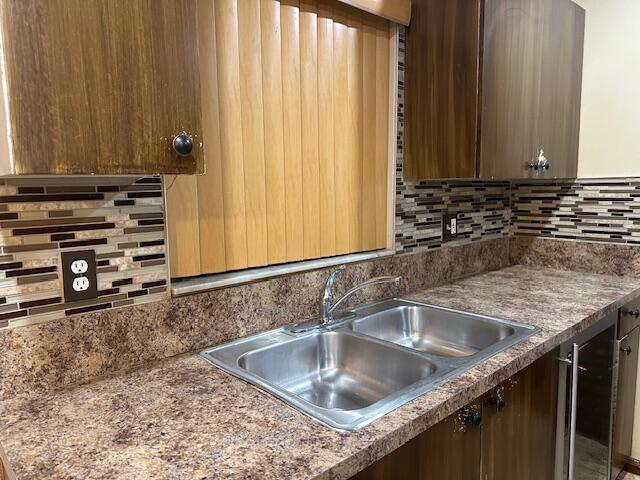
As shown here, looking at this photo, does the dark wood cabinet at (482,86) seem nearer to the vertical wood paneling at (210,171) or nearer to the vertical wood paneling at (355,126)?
the vertical wood paneling at (355,126)

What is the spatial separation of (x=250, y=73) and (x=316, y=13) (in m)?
0.36

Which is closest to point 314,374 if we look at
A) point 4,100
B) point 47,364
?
point 47,364

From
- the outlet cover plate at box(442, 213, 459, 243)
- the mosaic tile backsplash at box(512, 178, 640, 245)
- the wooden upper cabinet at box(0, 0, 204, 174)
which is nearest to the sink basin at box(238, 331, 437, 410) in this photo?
the wooden upper cabinet at box(0, 0, 204, 174)

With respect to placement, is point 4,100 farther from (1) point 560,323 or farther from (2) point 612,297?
(2) point 612,297

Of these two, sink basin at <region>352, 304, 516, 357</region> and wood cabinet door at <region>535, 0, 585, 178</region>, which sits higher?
wood cabinet door at <region>535, 0, 585, 178</region>

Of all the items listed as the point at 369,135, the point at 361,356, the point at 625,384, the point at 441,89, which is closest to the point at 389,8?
the point at 441,89

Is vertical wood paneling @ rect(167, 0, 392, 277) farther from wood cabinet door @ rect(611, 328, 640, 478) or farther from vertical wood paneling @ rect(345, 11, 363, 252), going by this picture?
wood cabinet door @ rect(611, 328, 640, 478)

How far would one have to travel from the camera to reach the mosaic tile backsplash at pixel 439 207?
188cm

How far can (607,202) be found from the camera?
2.17m

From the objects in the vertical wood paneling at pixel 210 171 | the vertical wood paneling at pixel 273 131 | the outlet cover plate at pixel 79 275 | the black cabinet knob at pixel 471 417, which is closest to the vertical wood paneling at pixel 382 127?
the vertical wood paneling at pixel 273 131

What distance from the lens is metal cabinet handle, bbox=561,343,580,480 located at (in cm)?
148

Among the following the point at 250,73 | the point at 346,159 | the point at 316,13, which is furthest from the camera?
the point at 346,159

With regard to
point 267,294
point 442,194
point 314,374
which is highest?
point 442,194

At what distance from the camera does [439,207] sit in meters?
2.06
